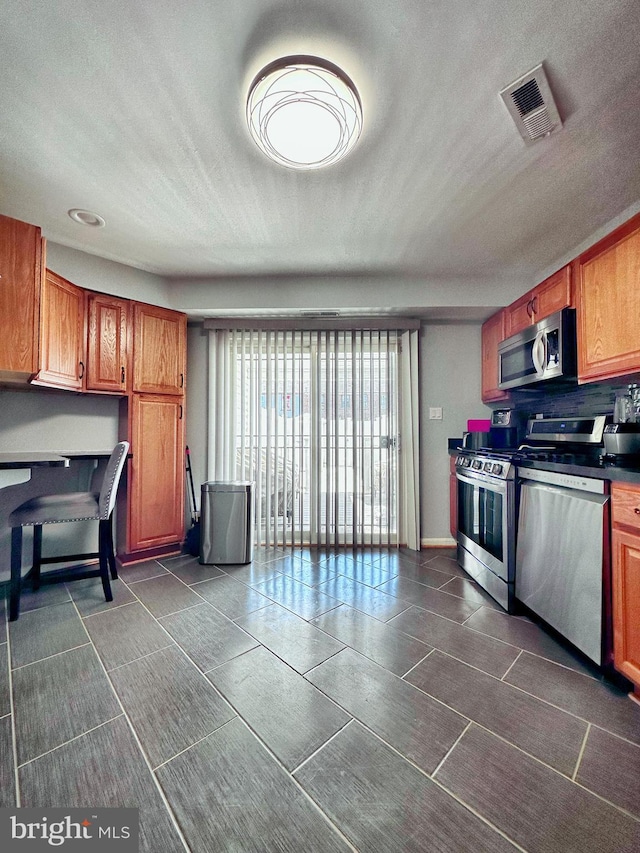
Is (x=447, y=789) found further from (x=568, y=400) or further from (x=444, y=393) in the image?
(x=444, y=393)

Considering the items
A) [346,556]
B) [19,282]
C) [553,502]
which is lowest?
[346,556]

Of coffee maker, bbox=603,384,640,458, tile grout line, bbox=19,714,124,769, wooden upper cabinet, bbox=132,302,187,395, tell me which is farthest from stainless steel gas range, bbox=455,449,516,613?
wooden upper cabinet, bbox=132,302,187,395

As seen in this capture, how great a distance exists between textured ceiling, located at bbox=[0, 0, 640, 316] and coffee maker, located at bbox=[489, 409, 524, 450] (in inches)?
48.6

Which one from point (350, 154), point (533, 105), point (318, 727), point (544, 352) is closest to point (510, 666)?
point (318, 727)

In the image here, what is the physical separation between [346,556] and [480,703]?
5.49 ft

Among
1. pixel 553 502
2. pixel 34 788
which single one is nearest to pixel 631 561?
pixel 553 502

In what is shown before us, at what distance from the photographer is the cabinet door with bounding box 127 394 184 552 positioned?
9.02ft

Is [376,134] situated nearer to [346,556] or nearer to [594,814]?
[594,814]

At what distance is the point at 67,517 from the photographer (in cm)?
206

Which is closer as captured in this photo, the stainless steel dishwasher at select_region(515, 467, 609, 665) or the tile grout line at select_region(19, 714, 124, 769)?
the tile grout line at select_region(19, 714, 124, 769)

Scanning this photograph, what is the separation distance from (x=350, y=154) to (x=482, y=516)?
235 cm

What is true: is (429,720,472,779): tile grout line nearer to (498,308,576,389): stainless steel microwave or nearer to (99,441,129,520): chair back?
(498,308,576,389): stainless steel microwave

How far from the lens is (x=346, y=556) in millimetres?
2939

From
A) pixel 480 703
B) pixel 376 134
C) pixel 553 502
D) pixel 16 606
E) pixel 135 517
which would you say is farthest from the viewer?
pixel 135 517
